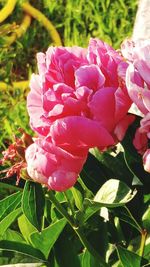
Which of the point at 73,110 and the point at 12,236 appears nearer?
the point at 73,110

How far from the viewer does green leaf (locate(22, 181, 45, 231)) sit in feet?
2.57

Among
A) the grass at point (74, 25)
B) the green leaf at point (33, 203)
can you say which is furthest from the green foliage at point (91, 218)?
the grass at point (74, 25)

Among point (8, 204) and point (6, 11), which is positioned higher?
point (8, 204)

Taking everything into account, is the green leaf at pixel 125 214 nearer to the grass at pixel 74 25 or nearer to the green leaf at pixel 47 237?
the green leaf at pixel 47 237

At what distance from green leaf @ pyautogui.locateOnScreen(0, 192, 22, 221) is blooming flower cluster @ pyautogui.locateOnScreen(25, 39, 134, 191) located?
15 centimetres

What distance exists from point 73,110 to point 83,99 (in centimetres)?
1

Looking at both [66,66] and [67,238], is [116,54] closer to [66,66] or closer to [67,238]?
[66,66]

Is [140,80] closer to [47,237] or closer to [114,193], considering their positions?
[114,193]

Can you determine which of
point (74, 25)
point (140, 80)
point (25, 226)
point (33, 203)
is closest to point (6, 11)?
point (74, 25)

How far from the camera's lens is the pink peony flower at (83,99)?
661mm

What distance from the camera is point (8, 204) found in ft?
2.77

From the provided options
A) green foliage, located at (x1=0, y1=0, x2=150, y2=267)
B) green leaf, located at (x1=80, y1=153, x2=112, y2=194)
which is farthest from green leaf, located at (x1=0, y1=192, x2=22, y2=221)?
green leaf, located at (x1=80, y1=153, x2=112, y2=194)

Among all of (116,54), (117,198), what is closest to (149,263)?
(117,198)

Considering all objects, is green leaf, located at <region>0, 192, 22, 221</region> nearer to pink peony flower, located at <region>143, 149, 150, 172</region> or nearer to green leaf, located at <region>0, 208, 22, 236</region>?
green leaf, located at <region>0, 208, 22, 236</region>
